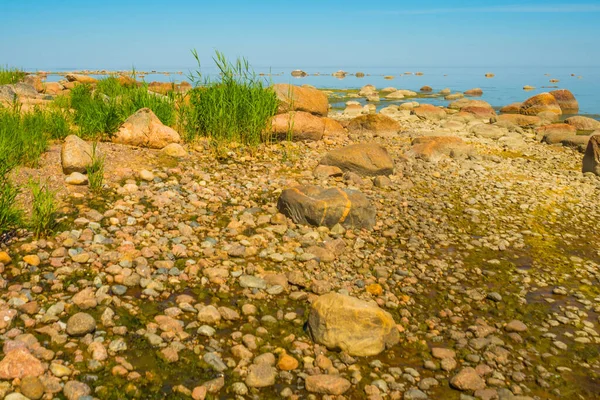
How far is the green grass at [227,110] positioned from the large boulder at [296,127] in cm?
53

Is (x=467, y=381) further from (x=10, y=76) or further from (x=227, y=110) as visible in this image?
(x=10, y=76)

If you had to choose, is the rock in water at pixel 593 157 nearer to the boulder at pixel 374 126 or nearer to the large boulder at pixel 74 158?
the boulder at pixel 374 126

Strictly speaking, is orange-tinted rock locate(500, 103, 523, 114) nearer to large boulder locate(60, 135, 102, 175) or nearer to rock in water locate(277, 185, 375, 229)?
rock in water locate(277, 185, 375, 229)

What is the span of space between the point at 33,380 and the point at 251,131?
24.2ft

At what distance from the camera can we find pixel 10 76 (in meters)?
18.6

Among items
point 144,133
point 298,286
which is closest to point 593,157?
point 298,286

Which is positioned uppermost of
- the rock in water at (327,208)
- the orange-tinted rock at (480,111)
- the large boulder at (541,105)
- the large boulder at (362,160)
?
the large boulder at (541,105)

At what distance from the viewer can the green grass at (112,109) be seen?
9.14m

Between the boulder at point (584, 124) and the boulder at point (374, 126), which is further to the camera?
the boulder at point (584, 124)

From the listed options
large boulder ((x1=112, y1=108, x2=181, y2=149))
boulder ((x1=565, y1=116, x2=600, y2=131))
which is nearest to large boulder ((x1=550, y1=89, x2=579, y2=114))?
boulder ((x1=565, y1=116, x2=600, y2=131))

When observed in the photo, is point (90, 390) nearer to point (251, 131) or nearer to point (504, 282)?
point (504, 282)

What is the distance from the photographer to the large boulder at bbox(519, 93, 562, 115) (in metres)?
25.4

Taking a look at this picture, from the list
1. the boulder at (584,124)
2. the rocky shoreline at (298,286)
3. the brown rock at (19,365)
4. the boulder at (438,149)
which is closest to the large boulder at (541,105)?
the boulder at (584,124)

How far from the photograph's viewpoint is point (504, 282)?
5590 mm
